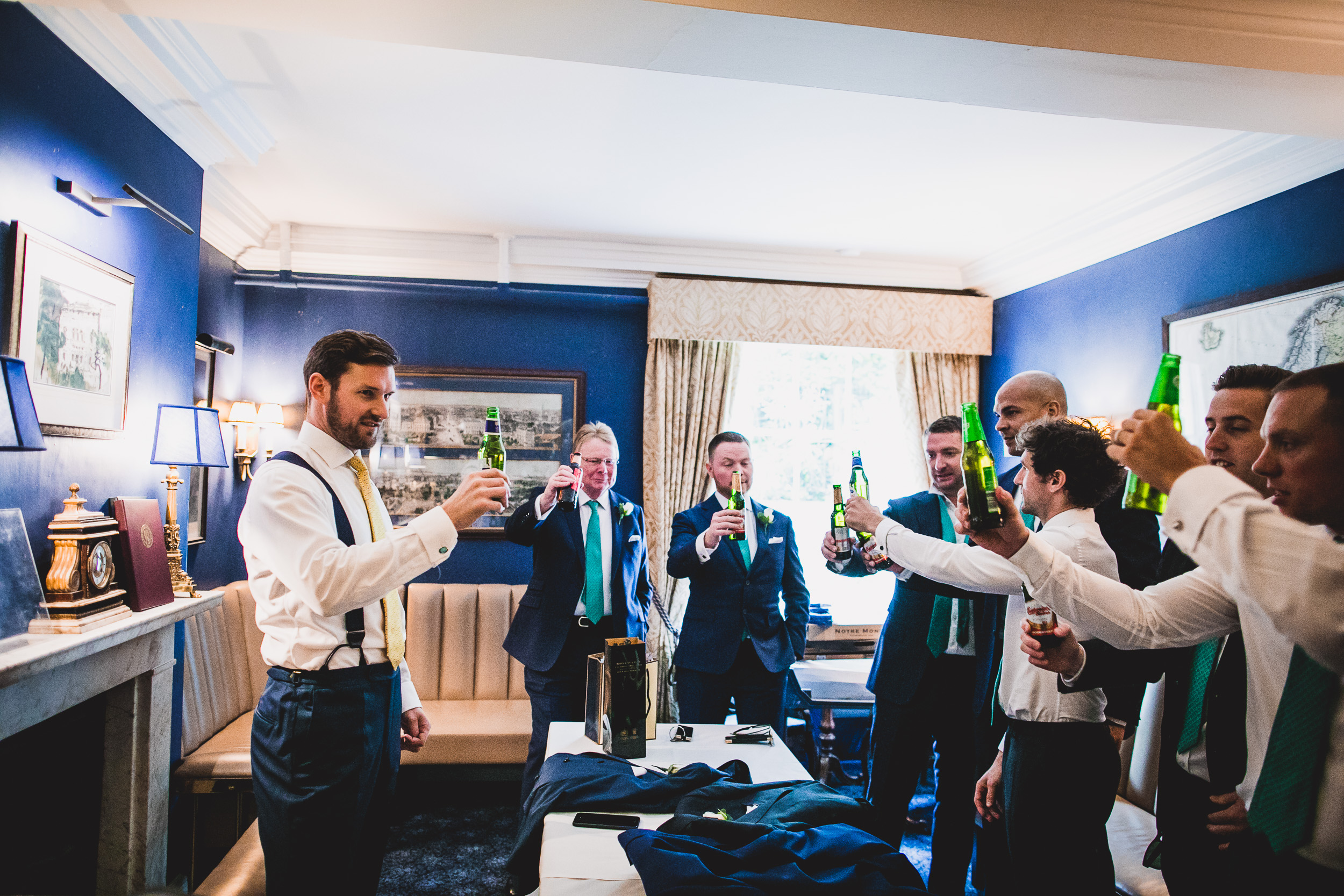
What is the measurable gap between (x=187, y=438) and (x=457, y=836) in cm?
233

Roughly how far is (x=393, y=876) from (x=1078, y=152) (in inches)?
180

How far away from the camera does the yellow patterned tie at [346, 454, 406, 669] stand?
80.4 inches

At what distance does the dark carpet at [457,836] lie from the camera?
3.31m

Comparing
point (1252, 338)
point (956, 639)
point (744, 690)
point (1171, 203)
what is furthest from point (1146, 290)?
point (744, 690)

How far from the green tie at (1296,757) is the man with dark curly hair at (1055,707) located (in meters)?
0.65

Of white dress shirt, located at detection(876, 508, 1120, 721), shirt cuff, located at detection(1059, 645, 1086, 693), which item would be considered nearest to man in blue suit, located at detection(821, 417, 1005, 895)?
white dress shirt, located at detection(876, 508, 1120, 721)

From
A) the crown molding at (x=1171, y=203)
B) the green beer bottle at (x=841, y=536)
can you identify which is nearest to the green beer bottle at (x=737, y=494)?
the green beer bottle at (x=841, y=536)

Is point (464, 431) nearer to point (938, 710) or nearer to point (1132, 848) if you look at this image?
point (938, 710)

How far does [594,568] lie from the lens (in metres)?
3.34

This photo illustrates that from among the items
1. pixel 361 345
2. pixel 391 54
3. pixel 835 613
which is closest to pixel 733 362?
pixel 835 613

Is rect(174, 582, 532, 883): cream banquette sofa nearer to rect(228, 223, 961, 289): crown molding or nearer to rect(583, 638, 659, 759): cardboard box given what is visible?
rect(583, 638, 659, 759): cardboard box

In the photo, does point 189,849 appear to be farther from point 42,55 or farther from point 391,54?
point 391,54

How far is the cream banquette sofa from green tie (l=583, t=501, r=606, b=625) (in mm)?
1066

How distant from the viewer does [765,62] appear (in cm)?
222
